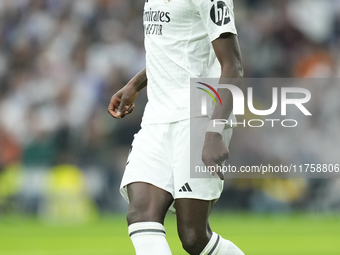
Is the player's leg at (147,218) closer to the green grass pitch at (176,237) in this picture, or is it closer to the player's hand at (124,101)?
the player's hand at (124,101)

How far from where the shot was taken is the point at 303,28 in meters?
12.1

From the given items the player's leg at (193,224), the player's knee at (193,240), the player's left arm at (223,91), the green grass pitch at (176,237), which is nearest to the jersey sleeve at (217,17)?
the player's left arm at (223,91)

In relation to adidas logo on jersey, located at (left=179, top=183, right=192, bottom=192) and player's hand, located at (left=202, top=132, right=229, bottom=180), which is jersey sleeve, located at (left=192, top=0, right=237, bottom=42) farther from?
adidas logo on jersey, located at (left=179, top=183, right=192, bottom=192)

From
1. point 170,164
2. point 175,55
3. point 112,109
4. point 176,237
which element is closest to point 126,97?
point 112,109

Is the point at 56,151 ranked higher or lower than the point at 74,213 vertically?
higher

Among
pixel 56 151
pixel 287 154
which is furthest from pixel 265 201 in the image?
pixel 56 151

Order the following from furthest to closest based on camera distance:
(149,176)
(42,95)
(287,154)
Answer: (42,95) < (287,154) < (149,176)

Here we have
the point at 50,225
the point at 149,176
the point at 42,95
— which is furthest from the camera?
the point at 42,95

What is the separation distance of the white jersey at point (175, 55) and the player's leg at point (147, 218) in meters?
0.43

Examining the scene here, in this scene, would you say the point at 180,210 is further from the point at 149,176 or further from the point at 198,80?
the point at 198,80

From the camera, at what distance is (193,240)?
146 inches

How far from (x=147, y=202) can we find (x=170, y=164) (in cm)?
28

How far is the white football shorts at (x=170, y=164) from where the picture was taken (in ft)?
12.0

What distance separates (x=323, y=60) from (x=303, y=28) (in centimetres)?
73
